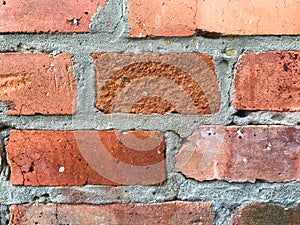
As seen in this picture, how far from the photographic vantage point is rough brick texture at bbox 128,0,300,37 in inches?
19.2

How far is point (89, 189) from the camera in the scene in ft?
1.73

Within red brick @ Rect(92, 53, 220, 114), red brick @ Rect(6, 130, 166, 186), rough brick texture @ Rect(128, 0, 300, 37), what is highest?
rough brick texture @ Rect(128, 0, 300, 37)

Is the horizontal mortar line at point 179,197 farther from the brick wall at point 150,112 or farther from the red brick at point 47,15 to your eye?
the red brick at point 47,15

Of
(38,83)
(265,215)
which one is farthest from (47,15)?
(265,215)

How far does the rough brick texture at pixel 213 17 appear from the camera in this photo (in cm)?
49

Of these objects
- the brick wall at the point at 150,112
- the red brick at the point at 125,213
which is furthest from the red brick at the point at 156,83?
the red brick at the point at 125,213

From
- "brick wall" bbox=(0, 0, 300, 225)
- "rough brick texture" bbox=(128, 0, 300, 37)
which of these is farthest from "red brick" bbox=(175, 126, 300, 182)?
"rough brick texture" bbox=(128, 0, 300, 37)

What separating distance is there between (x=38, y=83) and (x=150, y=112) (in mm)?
138

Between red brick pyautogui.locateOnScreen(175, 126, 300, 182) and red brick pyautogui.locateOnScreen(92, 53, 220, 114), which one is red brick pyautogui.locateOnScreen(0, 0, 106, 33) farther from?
red brick pyautogui.locateOnScreen(175, 126, 300, 182)

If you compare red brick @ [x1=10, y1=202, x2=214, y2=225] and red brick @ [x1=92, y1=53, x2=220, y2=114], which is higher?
red brick @ [x1=92, y1=53, x2=220, y2=114]

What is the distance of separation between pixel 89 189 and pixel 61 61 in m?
0.16

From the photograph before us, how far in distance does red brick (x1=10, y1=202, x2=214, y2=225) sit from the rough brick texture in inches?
8.4

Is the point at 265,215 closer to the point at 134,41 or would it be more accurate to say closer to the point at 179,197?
the point at 179,197

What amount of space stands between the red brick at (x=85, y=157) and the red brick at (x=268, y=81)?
115mm
